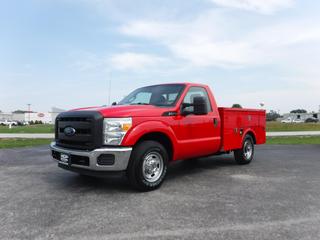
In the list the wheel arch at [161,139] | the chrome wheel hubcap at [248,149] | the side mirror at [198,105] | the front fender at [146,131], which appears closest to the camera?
the front fender at [146,131]

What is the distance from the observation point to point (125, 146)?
420cm

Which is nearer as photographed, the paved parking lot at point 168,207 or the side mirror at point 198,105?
the paved parking lot at point 168,207

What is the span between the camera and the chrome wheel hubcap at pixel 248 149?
7267 millimetres

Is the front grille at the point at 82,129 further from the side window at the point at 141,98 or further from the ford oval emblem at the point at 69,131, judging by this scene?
the side window at the point at 141,98

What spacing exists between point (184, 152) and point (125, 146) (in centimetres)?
146


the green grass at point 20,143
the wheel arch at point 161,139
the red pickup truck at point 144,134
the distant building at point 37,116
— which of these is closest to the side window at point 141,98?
Answer: the red pickup truck at point 144,134

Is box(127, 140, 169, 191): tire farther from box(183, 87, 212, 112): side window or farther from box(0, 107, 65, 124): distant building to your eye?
box(0, 107, 65, 124): distant building

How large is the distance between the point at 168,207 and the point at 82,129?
1885 mm

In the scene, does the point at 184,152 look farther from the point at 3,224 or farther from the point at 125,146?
the point at 3,224

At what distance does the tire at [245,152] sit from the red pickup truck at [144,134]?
98 centimetres

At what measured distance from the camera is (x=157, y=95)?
5.57 metres

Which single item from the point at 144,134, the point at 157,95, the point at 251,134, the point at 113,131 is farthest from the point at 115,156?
the point at 251,134

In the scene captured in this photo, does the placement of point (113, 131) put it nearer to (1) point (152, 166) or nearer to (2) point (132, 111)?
(2) point (132, 111)

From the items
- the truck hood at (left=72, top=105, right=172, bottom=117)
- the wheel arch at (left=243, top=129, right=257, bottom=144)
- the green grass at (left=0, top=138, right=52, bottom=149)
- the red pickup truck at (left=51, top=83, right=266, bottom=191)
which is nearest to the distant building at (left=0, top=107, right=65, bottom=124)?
the green grass at (left=0, top=138, right=52, bottom=149)
